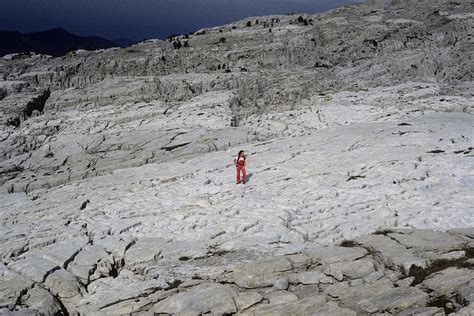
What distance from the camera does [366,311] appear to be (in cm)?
1370

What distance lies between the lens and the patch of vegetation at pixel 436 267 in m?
15.1

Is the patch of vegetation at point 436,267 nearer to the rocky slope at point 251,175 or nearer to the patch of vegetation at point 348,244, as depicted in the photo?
the rocky slope at point 251,175

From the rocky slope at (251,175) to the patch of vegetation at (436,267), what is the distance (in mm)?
71

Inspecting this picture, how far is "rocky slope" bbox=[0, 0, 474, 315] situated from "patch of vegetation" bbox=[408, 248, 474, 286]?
0.07m

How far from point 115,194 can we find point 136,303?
14.0 m

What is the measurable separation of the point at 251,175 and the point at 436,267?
1604 centimetres

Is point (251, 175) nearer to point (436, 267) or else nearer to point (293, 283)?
point (293, 283)

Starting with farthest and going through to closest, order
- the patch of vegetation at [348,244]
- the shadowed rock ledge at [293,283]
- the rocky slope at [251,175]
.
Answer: the patch of vegetation at [348,244] < the rocky slope at [251,175] < the shadowed rock ledge at [293,283]

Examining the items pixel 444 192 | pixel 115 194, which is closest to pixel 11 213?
pixel 115 194

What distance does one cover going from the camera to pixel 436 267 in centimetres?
1562

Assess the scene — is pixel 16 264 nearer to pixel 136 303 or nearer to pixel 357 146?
pixel 136 303

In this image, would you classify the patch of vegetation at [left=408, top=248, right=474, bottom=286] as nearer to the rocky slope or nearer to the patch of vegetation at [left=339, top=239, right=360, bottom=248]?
the rocky slope

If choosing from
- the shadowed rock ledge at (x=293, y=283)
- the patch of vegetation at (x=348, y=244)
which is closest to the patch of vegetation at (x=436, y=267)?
the shadowed rock ledge at (x=293, y=283)

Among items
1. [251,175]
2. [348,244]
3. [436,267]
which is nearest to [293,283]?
[348,244]
